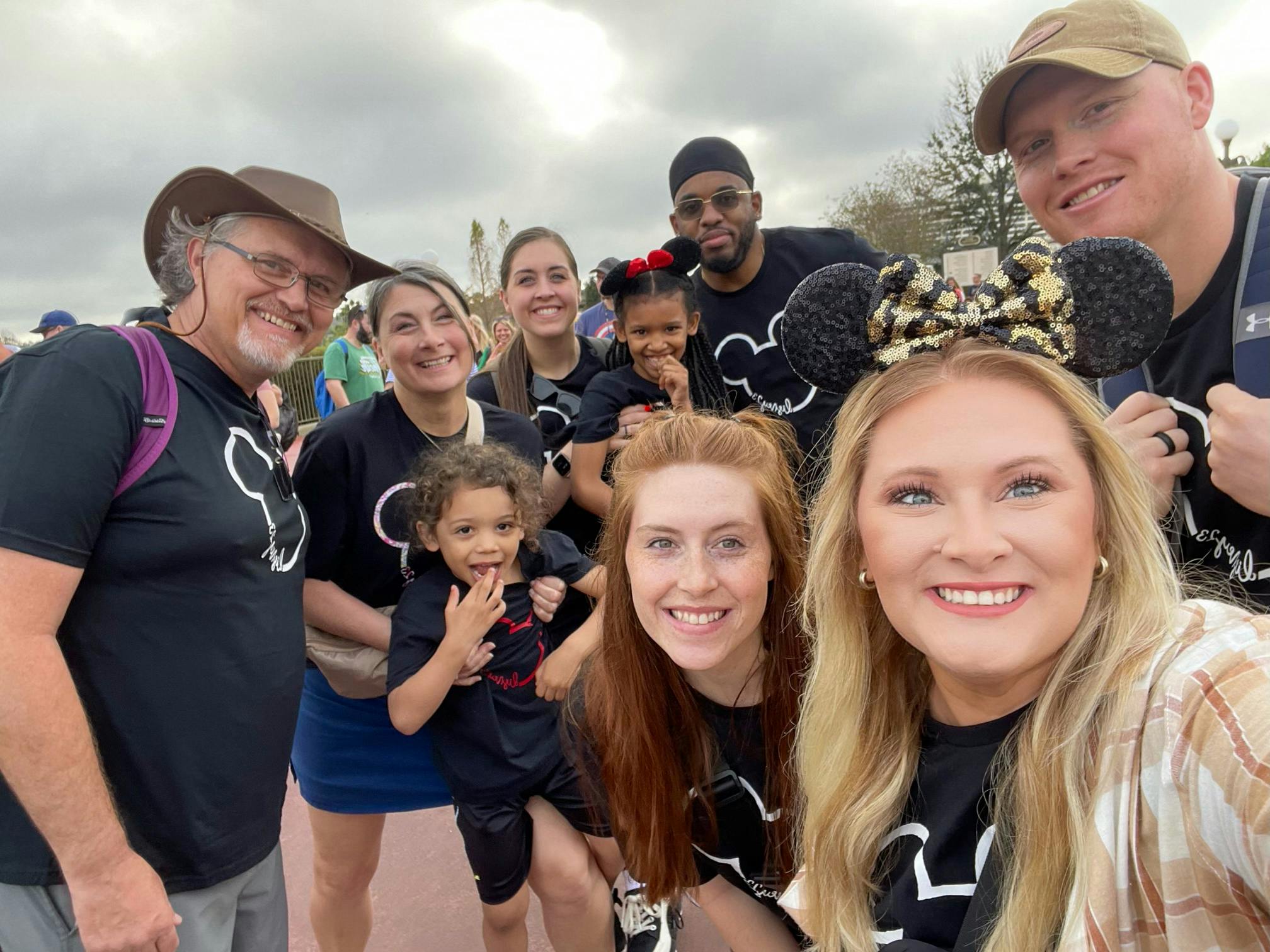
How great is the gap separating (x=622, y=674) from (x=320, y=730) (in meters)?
1.33

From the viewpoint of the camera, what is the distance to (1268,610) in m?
1.61

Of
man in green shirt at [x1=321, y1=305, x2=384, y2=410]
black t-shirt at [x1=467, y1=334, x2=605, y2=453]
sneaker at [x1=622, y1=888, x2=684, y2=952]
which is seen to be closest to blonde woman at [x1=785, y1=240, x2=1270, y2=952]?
sneaker at [x1=622, y1=888, x2=684, y2=952]

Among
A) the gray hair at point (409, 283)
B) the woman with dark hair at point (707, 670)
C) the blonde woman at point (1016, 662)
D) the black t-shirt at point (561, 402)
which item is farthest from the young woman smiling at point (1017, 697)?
the black t-shirt at point (561, 402)

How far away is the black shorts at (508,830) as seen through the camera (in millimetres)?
2275

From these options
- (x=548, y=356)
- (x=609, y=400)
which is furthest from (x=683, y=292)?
(x=548, y=356)

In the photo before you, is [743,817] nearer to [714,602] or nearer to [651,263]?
[714,602]

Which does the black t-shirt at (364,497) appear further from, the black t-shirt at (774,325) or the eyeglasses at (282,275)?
the black t-shirt at (774,325)

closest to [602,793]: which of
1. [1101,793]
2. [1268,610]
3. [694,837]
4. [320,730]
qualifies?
[694,837]

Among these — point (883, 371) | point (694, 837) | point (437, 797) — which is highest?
point (883, 371)

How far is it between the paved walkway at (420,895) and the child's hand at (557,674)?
1.07m

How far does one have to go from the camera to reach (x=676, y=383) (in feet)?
9.53

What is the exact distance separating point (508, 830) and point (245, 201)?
2074 mm

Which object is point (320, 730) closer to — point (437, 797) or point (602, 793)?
point (437, 797)

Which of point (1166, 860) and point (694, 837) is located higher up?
point (1166, 860)
